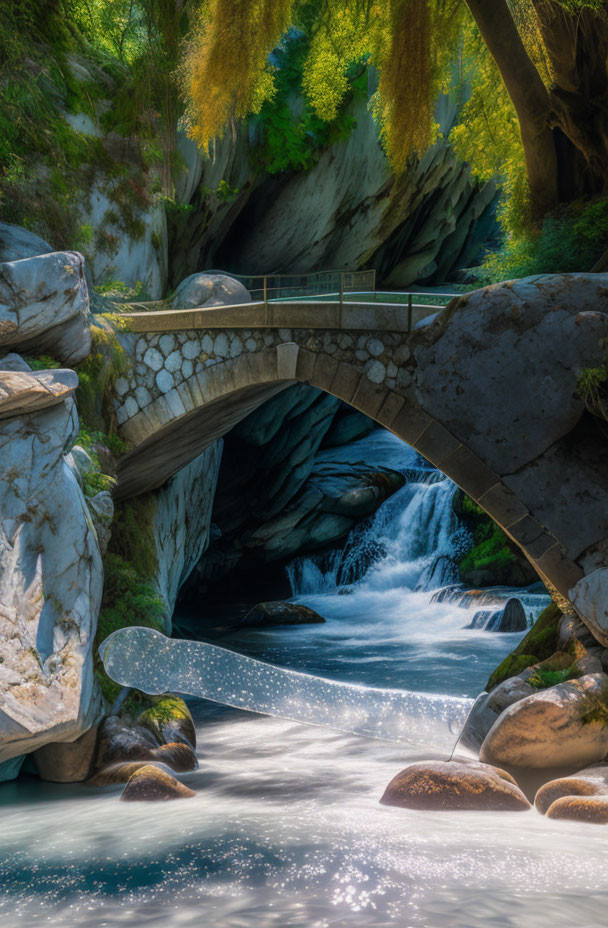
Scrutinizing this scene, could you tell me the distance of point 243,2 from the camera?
8008 millimetres

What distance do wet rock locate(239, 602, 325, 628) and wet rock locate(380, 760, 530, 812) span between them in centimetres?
939

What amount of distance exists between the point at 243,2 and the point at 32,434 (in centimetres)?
460

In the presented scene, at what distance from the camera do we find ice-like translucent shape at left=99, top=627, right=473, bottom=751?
8188 millimetres

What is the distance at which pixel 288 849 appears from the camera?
5129 millimetres

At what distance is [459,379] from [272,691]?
13.0ft

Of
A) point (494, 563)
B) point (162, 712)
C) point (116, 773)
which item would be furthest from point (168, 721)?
point (494, 563)

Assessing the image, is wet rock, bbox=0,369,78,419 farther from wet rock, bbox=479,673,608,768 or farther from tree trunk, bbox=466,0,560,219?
tree trunk, bbox=466,0,560,219

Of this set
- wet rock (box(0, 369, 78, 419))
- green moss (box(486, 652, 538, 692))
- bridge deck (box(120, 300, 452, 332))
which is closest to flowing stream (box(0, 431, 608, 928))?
green moss (box(486, 652, 538, 692))

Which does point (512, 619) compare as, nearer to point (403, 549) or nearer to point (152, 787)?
point (403, 549)

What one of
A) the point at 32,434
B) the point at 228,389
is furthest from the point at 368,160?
the point at 32,434

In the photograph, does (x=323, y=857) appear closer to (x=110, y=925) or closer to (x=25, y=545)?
(x=110, y=925)

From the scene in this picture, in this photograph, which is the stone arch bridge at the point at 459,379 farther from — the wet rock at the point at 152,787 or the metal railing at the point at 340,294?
the wet rock at the point at 152,787

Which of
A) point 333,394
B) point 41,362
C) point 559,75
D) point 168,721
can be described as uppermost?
point 559,75

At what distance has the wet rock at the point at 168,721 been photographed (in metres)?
7.71
